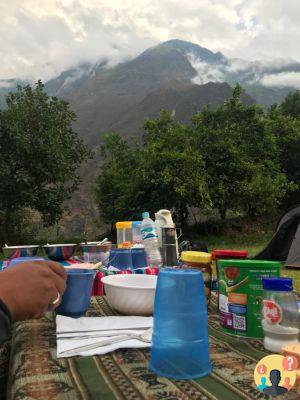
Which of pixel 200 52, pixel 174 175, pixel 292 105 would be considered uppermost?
pixel 200 52

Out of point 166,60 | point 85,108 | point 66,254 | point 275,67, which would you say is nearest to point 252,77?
point 275,67

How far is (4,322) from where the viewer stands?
102 cm

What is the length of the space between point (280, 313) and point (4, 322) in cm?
78

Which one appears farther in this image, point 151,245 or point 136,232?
point 136,232

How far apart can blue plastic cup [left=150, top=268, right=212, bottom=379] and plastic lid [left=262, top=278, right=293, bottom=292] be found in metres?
0.27

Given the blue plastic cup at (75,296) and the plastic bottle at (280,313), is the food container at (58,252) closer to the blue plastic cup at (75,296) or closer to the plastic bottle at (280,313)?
the blue plastic cup at (75,296)

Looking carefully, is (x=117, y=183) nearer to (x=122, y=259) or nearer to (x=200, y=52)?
(x=122, y=259)

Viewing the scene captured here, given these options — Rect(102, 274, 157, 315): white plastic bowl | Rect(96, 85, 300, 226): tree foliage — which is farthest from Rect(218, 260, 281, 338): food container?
Rect(96, 85, 300, 226): tree foliage

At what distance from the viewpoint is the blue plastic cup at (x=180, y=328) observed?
0.95 metres

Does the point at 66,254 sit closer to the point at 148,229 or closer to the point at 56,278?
the point at 148,229

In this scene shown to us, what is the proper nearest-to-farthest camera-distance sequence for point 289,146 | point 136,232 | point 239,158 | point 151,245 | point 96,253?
point 151,245, point 96,253, point 136,232, point 239,158, point 289,146

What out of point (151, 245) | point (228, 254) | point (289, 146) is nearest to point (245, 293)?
point (228, 254)

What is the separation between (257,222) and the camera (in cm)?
1983

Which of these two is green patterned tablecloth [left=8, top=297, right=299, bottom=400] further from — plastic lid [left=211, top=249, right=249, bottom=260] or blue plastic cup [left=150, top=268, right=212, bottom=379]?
plastic lid [left=211, top=249, right=249, bottom=260]
